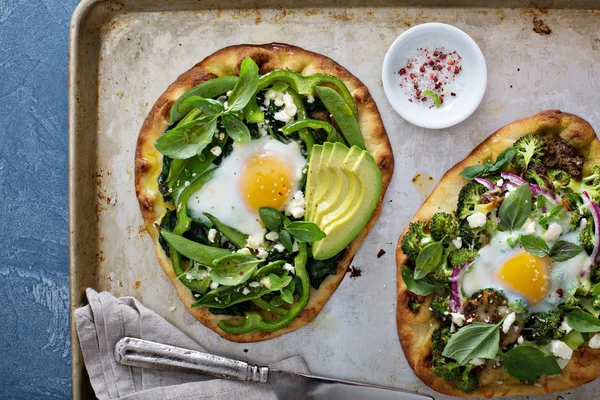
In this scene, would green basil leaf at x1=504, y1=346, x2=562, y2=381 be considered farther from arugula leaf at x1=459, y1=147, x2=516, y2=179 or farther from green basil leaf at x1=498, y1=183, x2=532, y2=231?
arugula leaf at x1=459, y1=147, x2=516, y2=179

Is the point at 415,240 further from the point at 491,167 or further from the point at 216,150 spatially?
the point at 216,150

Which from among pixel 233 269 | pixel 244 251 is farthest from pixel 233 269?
pixel 244 251

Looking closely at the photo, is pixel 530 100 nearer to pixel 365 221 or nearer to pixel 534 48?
pixel 534 48

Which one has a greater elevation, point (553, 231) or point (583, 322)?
point (553, 231)

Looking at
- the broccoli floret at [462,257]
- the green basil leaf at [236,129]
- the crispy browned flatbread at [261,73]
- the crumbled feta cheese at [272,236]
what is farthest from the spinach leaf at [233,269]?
the broccoli floret at [462,257]

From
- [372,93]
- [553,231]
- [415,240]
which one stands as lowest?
[415,240]

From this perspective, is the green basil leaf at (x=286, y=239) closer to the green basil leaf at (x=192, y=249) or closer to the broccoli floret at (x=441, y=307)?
the green basil leaf at (x=192, y=249)

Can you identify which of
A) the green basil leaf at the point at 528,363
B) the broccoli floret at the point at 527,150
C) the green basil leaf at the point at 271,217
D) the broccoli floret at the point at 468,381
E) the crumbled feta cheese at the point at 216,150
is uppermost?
the crumbled feta cheese at the point at 216,150
